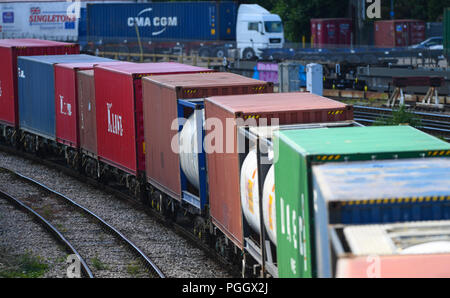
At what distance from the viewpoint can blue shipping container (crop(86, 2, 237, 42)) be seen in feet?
223

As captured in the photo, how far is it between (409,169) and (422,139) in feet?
5.10

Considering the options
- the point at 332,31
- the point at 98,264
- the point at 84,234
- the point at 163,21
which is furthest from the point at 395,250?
the point at 332,31

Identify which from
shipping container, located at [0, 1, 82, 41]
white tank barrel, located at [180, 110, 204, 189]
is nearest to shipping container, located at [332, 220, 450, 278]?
white tank barrel, located at [180, 110, 204, 189]

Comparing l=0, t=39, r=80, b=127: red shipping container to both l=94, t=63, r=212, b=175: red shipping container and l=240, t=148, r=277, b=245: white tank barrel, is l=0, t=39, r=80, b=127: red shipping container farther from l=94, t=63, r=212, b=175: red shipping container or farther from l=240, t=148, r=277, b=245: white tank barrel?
l=240, t=148, r=277, b=245: white tank barrel

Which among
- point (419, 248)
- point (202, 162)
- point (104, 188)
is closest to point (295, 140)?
point (419, 248)

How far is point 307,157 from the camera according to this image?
9.66 metres

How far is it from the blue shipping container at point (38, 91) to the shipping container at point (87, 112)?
2.53m

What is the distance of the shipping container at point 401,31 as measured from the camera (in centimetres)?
7044

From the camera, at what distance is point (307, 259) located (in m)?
9.76

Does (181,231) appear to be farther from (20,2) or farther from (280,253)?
(20,2)

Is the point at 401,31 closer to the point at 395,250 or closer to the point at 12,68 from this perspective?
the point at 12,68

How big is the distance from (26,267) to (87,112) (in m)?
9.13

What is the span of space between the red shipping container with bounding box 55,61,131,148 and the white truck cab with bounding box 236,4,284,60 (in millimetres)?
36156

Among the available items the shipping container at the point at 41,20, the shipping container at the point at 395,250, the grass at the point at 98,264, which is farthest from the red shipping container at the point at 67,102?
the shipping container at the point at 41,20
